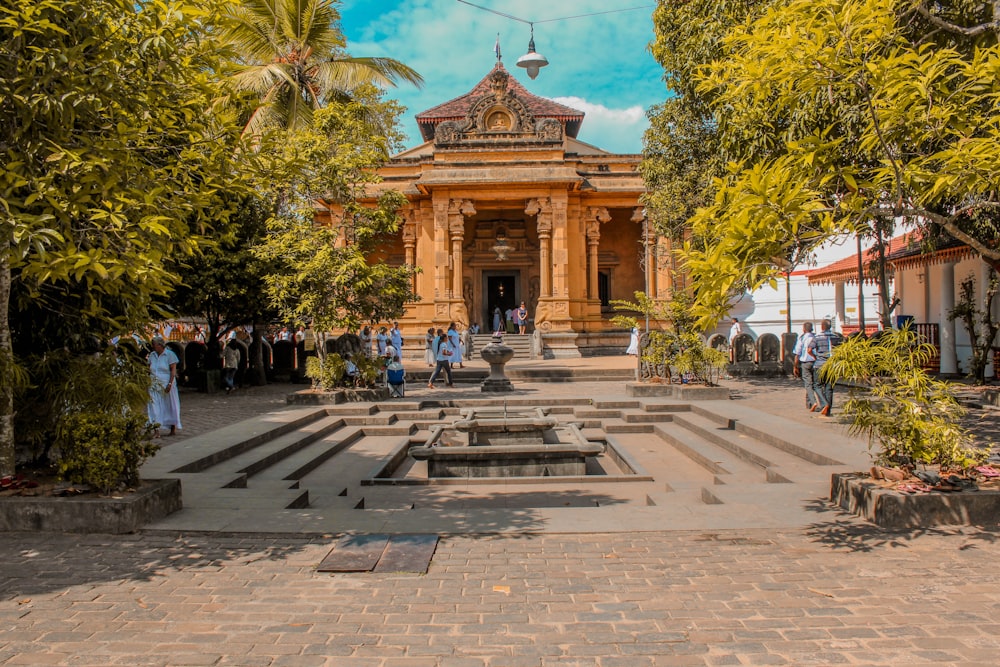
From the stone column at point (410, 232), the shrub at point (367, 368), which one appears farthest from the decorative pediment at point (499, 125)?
the shrub at point (367, 368)

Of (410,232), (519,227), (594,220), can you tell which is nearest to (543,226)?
(594,220)

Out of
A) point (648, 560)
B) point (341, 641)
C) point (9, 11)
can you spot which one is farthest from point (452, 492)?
point (9, 11)

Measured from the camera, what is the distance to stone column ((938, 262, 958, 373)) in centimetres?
1841

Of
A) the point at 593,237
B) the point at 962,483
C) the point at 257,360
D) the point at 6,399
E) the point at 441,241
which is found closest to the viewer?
the point at 962,483

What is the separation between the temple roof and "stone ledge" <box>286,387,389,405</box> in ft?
69.1

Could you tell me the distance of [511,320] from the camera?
28703 millimetres

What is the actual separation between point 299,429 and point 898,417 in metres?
9.10

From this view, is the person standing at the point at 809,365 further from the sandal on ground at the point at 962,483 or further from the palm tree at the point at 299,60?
the palm tree at the point at 299,60

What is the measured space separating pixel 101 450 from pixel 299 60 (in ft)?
48.9

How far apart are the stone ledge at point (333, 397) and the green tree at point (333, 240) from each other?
3.47ft

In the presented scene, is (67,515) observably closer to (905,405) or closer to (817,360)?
(905,405)

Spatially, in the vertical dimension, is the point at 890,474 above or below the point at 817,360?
below

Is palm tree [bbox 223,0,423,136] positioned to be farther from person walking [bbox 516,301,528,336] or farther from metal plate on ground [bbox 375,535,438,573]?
metal plate on ground [bbox 375,535,438,573]

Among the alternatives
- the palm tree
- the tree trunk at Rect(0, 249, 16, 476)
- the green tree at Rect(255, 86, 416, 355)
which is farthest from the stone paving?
the palm tree
